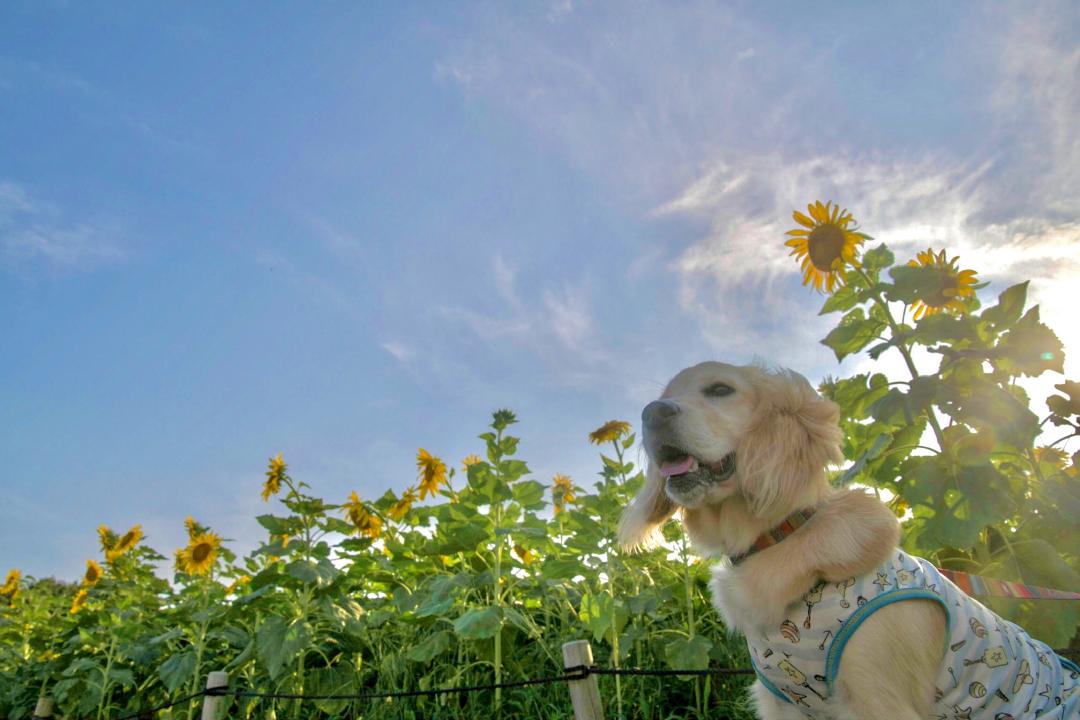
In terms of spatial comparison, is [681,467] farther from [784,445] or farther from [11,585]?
[11,585]

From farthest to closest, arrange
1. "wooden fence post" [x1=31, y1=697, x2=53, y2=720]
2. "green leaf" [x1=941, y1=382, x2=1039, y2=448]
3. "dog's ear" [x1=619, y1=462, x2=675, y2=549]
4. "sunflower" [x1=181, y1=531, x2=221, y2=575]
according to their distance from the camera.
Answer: "sunflower" [x1=181, y1=531, x2=221, y2=575] < "wooden fence post" [x1=31, y1=697, x2=53, y2=720] < "green leaf" [x1=941, y1=382, x2=1039, y2=448] < "dog's ear" [x1=619, y1=462, x2=675, y2=549]

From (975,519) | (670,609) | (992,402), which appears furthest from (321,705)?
(992,402)

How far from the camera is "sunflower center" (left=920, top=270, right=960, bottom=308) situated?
155 inches

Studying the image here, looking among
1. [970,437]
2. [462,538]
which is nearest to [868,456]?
[970,437]

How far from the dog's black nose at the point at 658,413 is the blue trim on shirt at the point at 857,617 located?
724 mm

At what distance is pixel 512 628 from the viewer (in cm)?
455

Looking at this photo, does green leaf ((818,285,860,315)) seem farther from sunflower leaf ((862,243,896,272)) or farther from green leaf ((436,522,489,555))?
green leaf ((436,522,489,555))

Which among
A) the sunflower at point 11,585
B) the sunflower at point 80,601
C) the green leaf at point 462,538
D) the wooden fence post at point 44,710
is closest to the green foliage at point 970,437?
the green leaf at point 462,538

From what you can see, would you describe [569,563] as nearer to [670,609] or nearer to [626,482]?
[626,482]

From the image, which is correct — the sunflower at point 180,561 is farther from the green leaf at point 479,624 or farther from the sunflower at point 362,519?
the green leaf at point 479,624

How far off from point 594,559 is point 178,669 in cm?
302

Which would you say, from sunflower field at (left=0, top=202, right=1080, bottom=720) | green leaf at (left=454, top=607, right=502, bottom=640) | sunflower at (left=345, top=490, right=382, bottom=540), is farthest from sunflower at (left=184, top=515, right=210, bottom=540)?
green leaf at (left=454, top=607, right=502, bottom=640)

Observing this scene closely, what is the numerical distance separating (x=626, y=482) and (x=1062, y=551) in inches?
84.6

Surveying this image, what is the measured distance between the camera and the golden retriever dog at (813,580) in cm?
192
